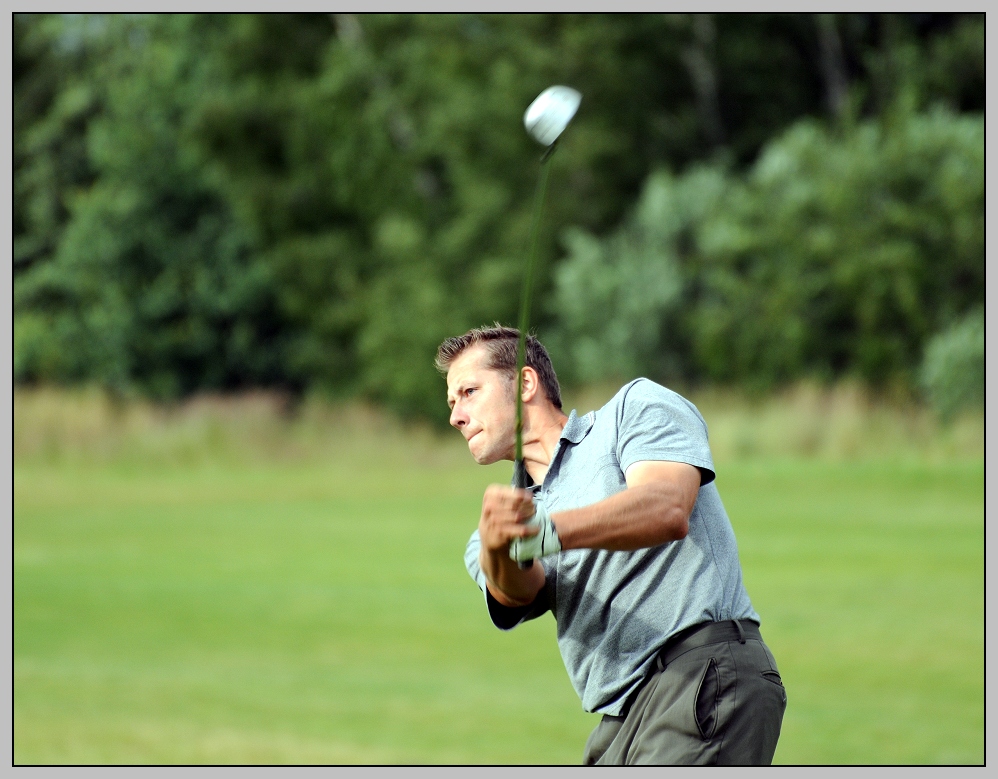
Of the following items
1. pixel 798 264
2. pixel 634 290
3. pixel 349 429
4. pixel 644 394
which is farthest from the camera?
pixel 349 429

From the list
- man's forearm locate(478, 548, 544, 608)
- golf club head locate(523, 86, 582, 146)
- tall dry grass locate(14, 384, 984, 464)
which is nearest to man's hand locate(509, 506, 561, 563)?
man's forearm locate(478, 548, 544, 608)

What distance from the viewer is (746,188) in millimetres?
25219

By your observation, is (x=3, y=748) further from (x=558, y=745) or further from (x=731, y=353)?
(x=731, y=353)

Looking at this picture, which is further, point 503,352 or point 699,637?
point 503,352

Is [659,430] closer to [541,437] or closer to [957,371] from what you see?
[541,437]

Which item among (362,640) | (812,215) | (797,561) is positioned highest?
(812,215)

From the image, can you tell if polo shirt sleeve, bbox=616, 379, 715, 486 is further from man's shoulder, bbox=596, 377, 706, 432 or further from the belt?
the belt

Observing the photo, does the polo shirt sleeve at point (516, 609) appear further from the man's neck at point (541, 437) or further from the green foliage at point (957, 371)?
the green foliage at point (957, 371)

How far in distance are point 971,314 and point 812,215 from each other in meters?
3.24

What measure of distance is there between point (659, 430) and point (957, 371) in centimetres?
1915

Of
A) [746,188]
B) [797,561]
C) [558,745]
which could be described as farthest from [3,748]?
[746,188]

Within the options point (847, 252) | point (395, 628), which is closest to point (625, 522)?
point (395, 628)

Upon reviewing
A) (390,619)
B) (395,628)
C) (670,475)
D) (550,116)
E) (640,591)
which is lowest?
(640,591)

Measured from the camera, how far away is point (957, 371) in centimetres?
2083
